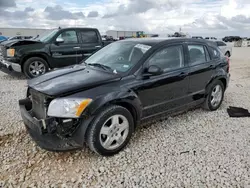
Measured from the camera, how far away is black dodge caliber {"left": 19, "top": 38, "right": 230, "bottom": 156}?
9.09 ft

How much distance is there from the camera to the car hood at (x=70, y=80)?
2.86 metres

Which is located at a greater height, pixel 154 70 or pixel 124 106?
pixel 154 70

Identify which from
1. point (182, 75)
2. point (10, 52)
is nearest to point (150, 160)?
point (182, 75)

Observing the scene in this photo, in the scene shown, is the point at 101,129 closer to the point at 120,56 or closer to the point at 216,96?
the point at 120,56

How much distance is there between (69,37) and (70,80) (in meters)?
5.58

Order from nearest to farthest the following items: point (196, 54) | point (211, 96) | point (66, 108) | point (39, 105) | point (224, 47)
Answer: point (66, 108) < point (39, 105) < point (196, 54) < point (211, 96) < point (224, 47)

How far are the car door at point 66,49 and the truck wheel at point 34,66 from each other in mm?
362

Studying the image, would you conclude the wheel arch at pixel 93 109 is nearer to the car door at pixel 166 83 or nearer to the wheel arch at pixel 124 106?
the wheel arch at pixel 124 106

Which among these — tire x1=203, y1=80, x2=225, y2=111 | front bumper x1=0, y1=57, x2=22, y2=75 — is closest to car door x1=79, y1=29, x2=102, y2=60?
front bumper x1=0, y1=57, x2=22, y2=75

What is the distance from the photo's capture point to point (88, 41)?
28.1 feet

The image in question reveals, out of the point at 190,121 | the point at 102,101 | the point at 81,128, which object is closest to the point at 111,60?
the point at 102,101

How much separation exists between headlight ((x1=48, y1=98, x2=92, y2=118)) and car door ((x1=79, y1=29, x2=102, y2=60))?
19.4ft

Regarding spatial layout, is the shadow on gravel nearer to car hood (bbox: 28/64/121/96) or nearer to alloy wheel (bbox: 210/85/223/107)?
car hood (bbox: 28/64/121/96)

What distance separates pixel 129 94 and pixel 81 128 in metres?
0.83
